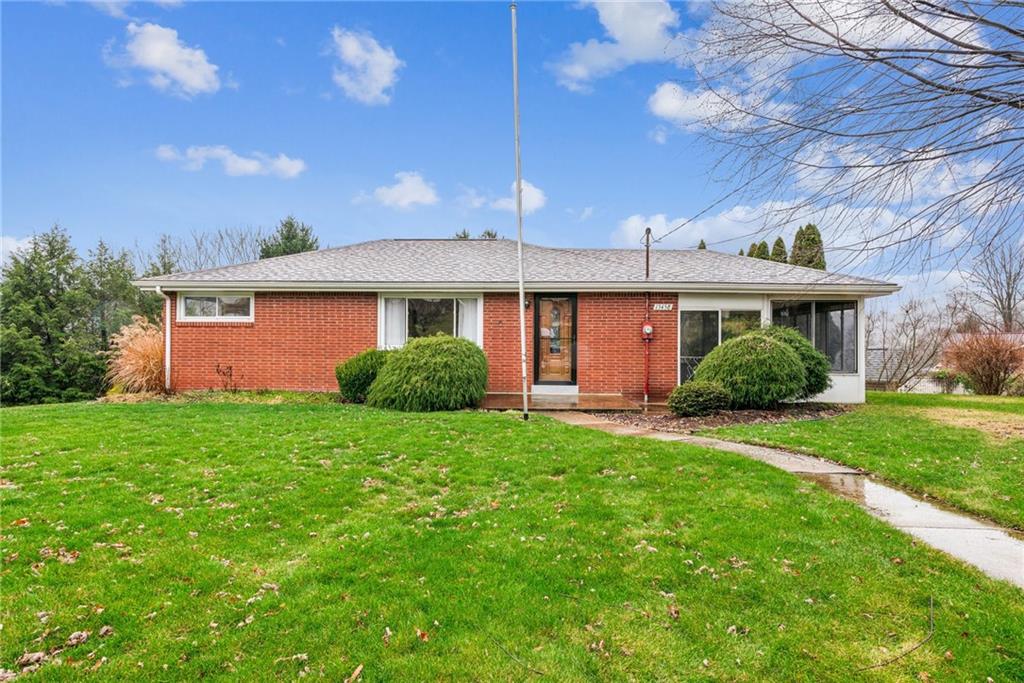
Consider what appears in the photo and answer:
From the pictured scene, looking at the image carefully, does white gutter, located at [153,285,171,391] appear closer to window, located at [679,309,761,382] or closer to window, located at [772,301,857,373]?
window, located at [679,309,761,382]

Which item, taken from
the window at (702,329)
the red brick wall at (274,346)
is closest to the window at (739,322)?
the window at (702,329)

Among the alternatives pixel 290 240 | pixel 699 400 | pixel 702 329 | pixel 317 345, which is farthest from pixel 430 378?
pixel 290 240

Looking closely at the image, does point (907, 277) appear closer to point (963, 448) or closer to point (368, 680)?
point (368, 680)

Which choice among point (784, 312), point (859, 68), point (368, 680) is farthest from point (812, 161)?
point (784, 312)

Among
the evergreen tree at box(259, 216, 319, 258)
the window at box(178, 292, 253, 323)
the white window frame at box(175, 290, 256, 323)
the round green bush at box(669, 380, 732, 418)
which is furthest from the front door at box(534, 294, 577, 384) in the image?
the evergreen tree at box(259, 216, 319, 258)

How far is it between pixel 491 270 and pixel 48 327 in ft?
53.4

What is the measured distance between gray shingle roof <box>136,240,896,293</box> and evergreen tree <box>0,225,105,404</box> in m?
8.95

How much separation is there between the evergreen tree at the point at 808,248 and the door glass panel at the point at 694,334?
8.94 m

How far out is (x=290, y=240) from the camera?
95.4 feet

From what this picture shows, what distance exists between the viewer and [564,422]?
8492mm

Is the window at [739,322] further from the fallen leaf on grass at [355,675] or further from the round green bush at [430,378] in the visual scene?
the fallen leaf on grass at [355,675]

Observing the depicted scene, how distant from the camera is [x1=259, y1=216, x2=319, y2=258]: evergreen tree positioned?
94.9ft

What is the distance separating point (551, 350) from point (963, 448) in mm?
7453

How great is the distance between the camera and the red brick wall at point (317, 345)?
38.7 feet
